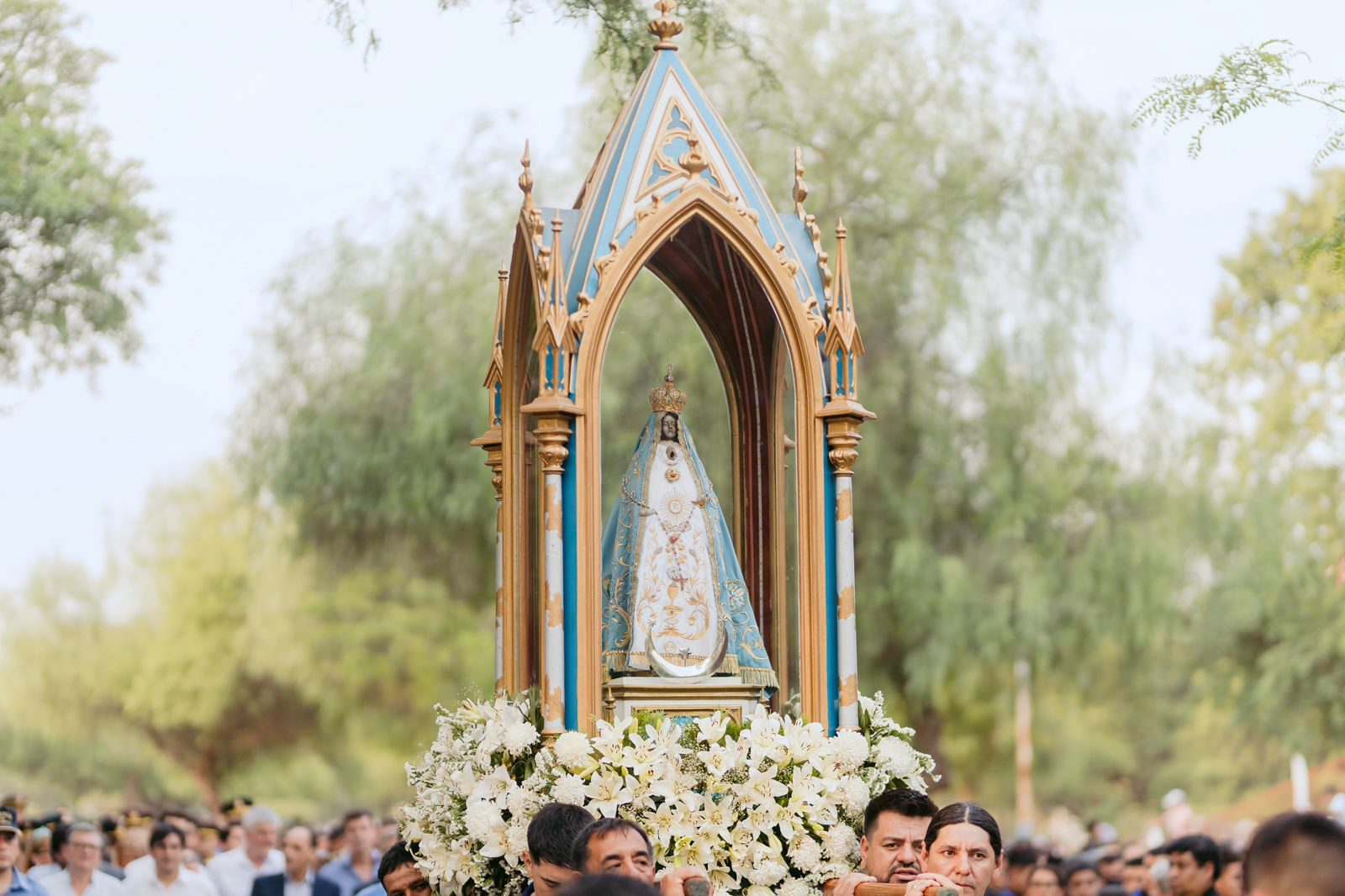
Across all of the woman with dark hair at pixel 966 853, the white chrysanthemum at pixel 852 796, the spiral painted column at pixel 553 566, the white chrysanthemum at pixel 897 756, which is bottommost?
the woman with dark hair at pixel 966 853

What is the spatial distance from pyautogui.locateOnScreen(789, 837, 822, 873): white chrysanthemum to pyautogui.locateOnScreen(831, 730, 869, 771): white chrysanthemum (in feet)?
1.20

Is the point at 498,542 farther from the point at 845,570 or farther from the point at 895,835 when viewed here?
the point at 895,835

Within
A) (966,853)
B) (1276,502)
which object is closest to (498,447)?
(966,853)

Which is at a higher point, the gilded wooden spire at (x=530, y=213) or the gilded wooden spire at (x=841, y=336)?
the gilded wooden spire at (x=530, y=213)

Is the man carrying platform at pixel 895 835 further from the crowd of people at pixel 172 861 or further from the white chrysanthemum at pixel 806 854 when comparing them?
the crowd of people at pixel 172 861

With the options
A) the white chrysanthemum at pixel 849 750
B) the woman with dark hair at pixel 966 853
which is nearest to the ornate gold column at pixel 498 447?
the white chrysanthemum at pixel 849 750

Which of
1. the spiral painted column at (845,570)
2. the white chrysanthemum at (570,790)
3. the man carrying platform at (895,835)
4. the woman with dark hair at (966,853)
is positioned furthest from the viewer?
the spiral painted column at (845,570)

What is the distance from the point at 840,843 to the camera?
6559mm

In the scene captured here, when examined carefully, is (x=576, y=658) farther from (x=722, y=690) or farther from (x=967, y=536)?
(x=967, y=536)

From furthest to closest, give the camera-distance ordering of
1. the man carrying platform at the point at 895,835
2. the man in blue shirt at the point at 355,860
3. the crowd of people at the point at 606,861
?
the man in blue shirt at the point at 355,860 < the man carrying platform at the point at 895,835 < the crowd of people at the point at 606,861

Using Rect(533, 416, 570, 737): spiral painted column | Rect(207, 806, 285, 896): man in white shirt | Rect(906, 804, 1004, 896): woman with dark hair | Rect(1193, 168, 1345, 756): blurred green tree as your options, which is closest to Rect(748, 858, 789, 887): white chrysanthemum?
Result: Rect(533, 416, 570, 737): spiral painted column

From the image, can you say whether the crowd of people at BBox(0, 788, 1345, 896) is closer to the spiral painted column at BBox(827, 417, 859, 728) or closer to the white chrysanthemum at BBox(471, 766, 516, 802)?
the white chrysanthemum at BBox(471, 766, 516, 802)

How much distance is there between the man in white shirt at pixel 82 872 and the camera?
9.67 m

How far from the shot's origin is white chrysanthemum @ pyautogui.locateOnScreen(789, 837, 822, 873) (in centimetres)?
648
